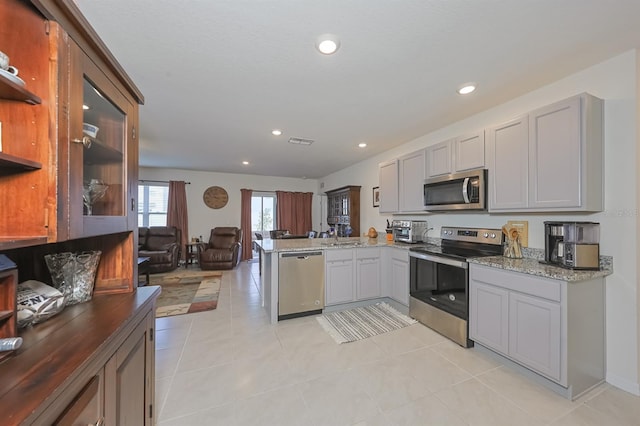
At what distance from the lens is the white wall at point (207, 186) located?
6559 mm

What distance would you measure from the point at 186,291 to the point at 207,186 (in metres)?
3.51

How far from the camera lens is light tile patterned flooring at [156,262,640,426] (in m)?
1.62

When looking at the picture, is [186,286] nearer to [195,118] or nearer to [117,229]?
[195,118]

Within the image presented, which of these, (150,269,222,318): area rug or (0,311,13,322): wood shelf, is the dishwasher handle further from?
(0,311,13,322): wood shelf

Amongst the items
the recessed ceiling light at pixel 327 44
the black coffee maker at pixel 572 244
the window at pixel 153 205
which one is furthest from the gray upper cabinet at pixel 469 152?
the window at pixel 153 205

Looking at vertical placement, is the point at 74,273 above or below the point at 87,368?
above

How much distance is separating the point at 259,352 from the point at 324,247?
4.61 feet

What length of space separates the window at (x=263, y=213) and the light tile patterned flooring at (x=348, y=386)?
4813mm

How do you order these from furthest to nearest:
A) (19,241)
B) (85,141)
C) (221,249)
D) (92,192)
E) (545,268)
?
1. (221,249)
2. (545,268)
3. (92,192)
4. (85,141)
5. (19,241)

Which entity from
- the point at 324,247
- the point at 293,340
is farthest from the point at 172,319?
the point at 324,247

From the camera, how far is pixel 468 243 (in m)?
3.01

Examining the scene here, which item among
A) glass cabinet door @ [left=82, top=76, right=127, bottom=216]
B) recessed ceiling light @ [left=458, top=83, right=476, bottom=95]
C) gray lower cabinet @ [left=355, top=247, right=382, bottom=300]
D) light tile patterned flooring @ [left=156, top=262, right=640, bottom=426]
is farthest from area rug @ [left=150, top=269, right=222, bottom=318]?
recessed ceiling light @ [left=458, top=83, right=476, bottom=95]

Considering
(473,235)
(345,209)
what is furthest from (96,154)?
(345,209)

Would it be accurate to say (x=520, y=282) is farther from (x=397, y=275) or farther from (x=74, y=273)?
(x=74, y=273)
